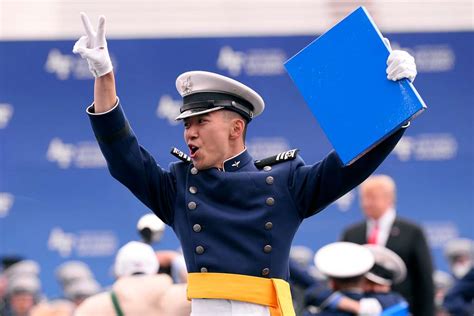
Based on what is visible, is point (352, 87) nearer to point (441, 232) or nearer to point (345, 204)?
point (345, 204)

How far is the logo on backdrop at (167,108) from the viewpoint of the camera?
13320 mm

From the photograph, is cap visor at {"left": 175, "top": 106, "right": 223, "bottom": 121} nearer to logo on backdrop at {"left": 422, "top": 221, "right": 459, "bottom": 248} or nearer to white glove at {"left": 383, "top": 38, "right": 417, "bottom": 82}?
white glove at {"left": 383, "top": 38, "right": 417, "bottom": 82}

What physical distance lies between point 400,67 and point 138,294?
2863 millimetres

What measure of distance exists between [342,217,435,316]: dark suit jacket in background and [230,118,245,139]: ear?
356 centimetres

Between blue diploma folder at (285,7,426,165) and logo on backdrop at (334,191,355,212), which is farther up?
logo on backdrop at (334,191,355,212)

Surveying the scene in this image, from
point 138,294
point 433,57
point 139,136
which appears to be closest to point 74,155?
point 139,136

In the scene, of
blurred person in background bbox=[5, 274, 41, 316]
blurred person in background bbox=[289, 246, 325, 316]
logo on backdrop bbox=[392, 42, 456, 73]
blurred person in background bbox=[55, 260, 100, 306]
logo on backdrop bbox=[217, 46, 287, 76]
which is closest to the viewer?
blurred person in background bbox=[289, 246, 325, 316]

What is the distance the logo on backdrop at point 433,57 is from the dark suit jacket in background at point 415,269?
4.58 meters

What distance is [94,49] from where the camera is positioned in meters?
5.57

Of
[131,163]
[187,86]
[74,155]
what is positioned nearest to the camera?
[131,163]

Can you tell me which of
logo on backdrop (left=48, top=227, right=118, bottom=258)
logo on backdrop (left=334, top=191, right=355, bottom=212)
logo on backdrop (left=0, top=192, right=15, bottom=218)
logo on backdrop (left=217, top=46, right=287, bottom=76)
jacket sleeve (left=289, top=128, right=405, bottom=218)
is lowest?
jacket sleeve (left=289, top=128, right=405, bottom=218)

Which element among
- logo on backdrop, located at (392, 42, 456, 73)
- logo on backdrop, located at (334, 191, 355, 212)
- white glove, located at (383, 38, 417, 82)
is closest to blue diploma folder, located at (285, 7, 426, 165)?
white glove, located at (383, 38, 417, 82)

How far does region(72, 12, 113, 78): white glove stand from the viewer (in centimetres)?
554

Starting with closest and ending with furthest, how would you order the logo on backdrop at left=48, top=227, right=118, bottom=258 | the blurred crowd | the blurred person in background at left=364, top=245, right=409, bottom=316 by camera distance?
1. the blurred crowd
2. the blurred person in background at left=364, top=245, right=409, bottom=316
3. the logo on backdrop at left=48, top=227, right=118, bottom=258
